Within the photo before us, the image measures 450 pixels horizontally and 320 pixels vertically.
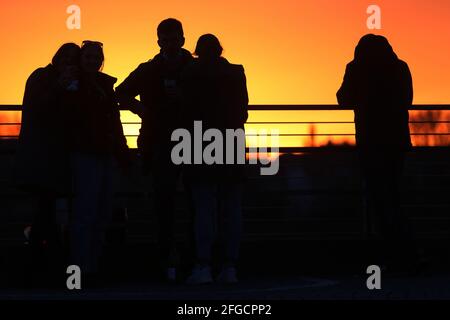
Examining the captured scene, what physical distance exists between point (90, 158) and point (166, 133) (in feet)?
2.17

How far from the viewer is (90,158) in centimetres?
870

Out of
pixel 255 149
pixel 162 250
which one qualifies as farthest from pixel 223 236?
pixel 255 149

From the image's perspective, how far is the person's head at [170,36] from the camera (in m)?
9.13

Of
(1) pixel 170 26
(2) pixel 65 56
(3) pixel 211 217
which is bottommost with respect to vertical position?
(3) pixel 211 217

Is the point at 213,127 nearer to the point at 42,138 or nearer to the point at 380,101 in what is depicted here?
the point at 42,138

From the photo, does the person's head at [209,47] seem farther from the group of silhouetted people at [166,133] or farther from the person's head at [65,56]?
the person's head at [65,56]

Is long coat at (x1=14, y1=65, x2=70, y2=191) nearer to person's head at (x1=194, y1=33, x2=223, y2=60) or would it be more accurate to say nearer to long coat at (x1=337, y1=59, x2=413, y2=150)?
person's head at (x1=194, y1=33, x2=223, y2=60)

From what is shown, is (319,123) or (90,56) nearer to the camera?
(90,56)

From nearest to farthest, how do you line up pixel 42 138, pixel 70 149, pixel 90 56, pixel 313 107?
pixel 42 138 → pixel 70 149 → pixel 90 56 → pixel 313 107

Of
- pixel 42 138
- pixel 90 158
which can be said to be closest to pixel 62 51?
pixel 42 138

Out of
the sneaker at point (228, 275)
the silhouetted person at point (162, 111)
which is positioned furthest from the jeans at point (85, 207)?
the sneaker at point (228, 275)
